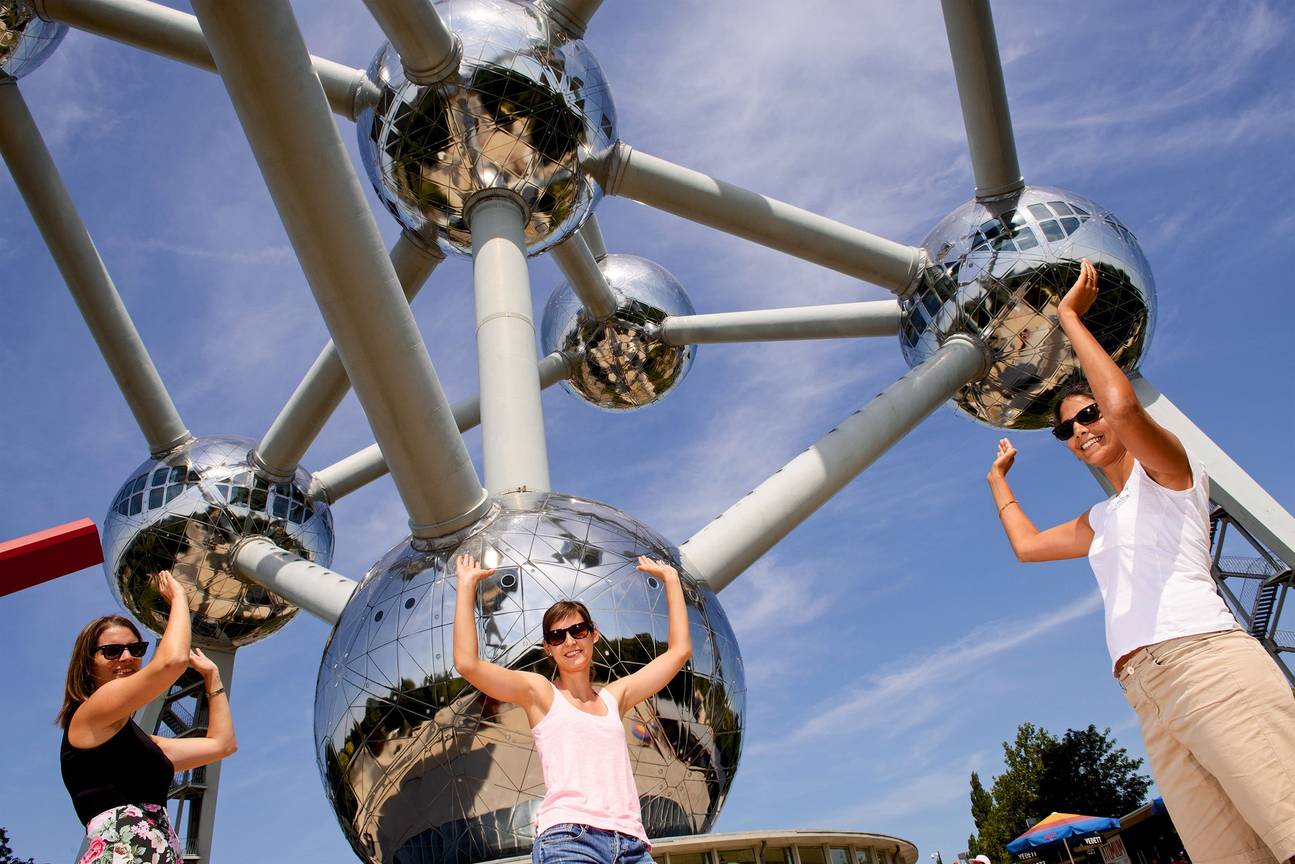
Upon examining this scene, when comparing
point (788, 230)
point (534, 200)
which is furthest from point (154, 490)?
point (788, 230)

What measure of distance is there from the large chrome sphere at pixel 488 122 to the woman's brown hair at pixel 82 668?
548 cm

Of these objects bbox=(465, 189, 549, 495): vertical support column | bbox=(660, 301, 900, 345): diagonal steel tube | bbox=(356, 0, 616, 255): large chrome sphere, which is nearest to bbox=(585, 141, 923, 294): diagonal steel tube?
bbox=(356, 0, 616, 255): large chrome sphere

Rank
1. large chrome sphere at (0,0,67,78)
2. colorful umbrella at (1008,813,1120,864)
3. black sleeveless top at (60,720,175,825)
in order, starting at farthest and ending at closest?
colorful umbrella at (1008,813,1120,864) < large chrome sphere at (0,0,67,78) < black sleeveless top at (60,720,175,825)

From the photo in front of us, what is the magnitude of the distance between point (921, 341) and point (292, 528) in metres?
6.81

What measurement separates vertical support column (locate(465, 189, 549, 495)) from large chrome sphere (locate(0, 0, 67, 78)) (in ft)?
17.4

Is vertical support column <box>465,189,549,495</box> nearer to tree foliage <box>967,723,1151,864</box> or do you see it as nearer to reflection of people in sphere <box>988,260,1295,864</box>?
reflection of people in sphere <box>988,260,1295,864</box>

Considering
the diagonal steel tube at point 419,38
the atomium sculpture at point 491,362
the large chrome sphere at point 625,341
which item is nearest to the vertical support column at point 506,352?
the atomium sculpture at point 491,362

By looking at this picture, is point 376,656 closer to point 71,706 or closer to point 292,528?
point 71,706

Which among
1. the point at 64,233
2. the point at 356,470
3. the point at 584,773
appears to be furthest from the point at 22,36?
the point at 584,773

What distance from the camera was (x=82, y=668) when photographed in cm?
311

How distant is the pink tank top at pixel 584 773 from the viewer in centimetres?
261

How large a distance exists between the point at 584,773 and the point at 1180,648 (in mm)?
1536

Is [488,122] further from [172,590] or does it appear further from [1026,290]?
[172,590]

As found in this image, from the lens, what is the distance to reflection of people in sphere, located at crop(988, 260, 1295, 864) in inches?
92.3
